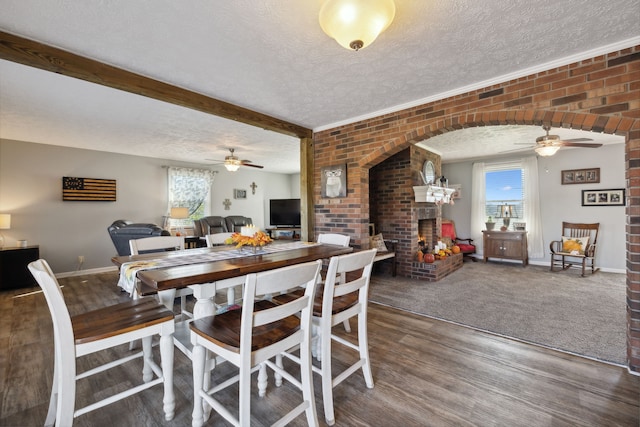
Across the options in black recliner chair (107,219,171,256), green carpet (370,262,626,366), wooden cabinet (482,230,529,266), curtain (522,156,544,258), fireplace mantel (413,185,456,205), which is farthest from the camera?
curtain (522,156,544,258)

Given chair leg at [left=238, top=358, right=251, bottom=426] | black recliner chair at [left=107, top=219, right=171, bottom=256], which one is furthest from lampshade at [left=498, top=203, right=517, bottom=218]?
black recliner chair at [left=107, top=219, right=171, bottom=256]

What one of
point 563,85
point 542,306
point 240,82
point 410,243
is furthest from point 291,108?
point 542,306

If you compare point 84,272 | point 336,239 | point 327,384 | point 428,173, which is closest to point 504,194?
point 428,173

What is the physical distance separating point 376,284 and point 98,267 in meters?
5.38

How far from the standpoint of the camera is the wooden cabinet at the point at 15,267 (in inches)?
161

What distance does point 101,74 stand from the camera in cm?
217

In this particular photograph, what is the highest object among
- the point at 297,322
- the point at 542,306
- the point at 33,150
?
the point at 33,150

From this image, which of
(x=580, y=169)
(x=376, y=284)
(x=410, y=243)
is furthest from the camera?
(x=580, y=169)

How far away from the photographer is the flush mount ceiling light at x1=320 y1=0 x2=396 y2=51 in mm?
1403

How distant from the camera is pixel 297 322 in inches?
57.3

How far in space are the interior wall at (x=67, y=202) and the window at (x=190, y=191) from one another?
189mm

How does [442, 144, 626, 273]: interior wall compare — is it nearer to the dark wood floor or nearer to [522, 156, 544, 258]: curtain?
[522, 156, 544, 258]: curtain

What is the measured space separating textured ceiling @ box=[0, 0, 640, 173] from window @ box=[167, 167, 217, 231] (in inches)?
111

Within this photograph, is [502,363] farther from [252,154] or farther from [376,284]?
[252,154]
